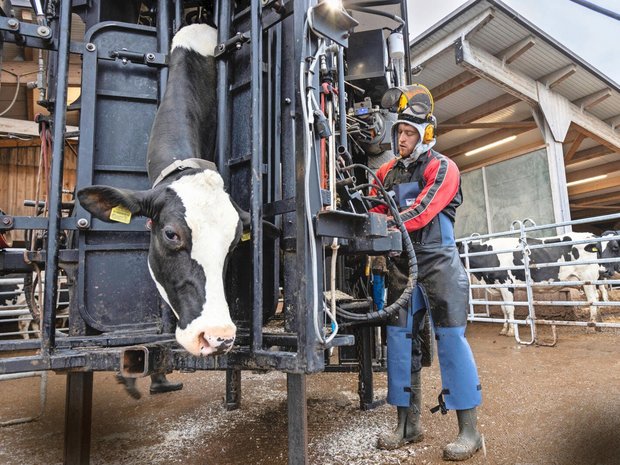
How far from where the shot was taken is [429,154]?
2990mm

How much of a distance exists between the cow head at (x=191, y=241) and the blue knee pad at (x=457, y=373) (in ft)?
4.76

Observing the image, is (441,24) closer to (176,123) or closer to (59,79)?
(176,123)

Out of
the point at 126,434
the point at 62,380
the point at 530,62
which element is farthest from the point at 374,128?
the point at 530,62

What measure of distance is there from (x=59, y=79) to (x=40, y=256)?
3.20 ft

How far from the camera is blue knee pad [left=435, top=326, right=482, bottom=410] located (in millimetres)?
2574

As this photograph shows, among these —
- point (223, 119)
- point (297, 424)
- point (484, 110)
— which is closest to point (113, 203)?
point (223, 119)

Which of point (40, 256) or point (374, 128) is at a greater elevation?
point (374, 128)

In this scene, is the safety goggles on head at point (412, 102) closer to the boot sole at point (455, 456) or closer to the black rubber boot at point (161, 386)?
the boot sole at point (455, 456)

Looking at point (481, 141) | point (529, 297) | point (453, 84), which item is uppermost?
point (453, 84)

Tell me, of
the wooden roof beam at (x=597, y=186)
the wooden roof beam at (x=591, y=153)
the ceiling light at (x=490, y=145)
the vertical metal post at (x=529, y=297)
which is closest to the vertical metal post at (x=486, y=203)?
the ceiling light at (x=490, y=145)

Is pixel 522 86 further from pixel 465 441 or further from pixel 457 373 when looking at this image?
pixel 465 441

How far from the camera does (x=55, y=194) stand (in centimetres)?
204

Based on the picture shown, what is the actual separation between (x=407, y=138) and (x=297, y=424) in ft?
6.61

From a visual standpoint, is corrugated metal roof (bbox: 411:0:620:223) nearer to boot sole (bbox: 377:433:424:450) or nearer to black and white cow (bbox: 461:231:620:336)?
black and white cow (bbox: 461:231:620:336)
